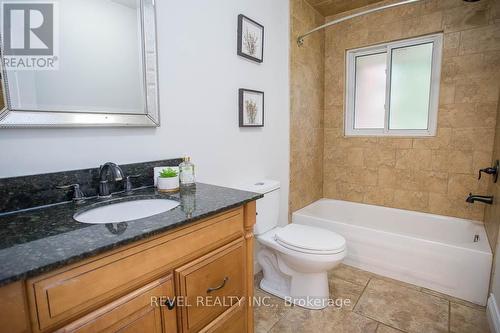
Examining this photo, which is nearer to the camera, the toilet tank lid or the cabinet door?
the cabinet door

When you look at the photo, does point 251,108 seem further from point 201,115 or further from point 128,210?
point 128,210

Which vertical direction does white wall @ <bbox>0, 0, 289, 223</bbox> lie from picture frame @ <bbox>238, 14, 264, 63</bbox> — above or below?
below

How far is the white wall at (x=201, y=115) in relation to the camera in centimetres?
108

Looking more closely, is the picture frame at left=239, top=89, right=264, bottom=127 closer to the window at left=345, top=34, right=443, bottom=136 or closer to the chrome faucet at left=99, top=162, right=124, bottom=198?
the chrome faucet at left=99, top=162, right=124, bottom=198

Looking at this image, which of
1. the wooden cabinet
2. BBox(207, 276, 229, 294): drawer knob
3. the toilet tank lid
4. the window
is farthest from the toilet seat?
the window

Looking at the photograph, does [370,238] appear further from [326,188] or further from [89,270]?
[89,270]

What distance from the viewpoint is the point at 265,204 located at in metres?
1.94

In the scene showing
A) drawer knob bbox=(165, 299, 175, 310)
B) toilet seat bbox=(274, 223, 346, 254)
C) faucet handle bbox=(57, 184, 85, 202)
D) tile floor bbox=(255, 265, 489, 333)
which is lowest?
tile floor bbox=(255, 265, 489, 333)

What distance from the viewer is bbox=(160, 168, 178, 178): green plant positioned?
1.30 meters

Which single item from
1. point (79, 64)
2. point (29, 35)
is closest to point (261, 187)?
point (79, 64)

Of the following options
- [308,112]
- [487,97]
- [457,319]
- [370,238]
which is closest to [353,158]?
[308,112]

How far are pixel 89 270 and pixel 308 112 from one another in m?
2.44

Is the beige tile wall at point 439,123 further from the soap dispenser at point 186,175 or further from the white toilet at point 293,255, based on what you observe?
A: the soap dispenser at point 186,175

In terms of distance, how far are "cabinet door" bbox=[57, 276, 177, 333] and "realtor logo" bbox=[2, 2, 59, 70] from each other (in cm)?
90
